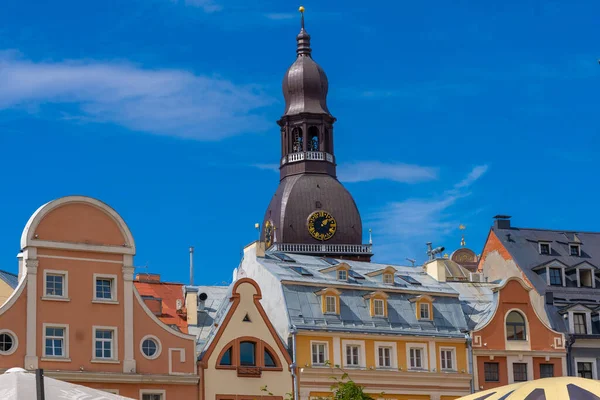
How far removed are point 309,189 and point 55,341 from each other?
180 feet

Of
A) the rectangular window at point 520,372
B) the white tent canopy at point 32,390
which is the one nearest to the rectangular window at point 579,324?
the rectangular window at point 520,372

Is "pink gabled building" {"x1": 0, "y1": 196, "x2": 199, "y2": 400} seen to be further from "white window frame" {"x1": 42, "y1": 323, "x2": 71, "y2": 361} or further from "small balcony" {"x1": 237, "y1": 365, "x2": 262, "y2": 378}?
"small balcony" {"x1": 237, "y1": 365, "x2": 262, "y2": 378}

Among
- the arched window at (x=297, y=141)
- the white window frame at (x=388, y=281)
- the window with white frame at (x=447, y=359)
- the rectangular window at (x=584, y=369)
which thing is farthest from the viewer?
the arched window at (x=297, y=141)

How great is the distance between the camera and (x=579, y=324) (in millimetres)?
80812

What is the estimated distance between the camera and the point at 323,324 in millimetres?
72875

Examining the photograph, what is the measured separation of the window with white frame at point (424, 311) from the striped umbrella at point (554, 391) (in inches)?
1292

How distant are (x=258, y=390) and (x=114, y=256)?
11.3 meters

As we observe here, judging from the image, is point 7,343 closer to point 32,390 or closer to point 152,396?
point 152,396

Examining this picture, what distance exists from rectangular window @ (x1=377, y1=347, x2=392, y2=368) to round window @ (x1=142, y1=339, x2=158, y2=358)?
14.7 meters

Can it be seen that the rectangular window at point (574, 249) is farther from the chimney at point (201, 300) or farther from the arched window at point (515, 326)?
the chimney at point (201, 300)

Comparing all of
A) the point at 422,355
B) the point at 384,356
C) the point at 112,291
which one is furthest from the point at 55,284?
the point at 422,355

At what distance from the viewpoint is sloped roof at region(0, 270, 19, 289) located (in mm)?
72812

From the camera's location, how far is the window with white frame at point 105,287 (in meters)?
66.1

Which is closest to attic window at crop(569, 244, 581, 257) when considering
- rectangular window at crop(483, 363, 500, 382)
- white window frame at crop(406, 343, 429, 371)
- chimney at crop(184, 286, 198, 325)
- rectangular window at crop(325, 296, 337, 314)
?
rectangular window at crop(483, 363, 500, 382)
